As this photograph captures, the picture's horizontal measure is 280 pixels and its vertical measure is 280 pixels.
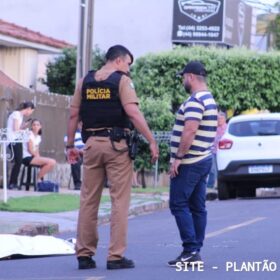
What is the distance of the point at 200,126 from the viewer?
1048cm

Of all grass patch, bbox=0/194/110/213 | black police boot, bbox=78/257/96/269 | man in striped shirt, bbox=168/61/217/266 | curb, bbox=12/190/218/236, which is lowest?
curb, bbox=12/190/218/236

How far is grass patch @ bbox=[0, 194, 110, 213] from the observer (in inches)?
681

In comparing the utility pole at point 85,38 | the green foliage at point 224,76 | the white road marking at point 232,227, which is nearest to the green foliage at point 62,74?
the green foliage at point 224,76

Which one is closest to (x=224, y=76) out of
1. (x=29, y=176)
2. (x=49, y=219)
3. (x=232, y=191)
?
(x=232, y=191)

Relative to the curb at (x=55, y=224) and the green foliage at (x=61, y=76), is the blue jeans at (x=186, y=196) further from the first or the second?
the green foliage at (x=61, y=76)

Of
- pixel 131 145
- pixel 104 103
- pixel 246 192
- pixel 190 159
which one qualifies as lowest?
pixel 246 192

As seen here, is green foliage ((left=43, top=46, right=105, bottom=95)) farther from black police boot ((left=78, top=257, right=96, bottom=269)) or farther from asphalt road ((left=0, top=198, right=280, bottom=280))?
black police boot ((left=78, top=257, right=96, bottom=269))

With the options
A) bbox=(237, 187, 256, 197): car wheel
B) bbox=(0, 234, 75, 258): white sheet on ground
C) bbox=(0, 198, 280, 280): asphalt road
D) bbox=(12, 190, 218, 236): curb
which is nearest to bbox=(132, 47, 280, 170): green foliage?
bbox=(237, 187, 256, 197): car wheel

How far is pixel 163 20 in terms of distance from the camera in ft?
137

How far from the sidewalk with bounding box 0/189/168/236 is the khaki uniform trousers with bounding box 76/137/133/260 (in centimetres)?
372

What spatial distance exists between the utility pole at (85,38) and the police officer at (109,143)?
520 inches

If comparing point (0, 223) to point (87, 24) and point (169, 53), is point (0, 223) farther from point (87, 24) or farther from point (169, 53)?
point (169, 53)

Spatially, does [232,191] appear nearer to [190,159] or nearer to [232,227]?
[232,227]

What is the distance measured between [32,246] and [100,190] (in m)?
1.72
